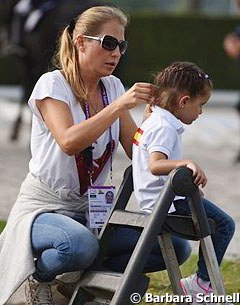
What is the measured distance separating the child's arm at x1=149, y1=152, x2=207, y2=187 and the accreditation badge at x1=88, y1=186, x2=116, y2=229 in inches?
16.9

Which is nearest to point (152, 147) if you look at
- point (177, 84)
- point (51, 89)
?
point (177, 84)

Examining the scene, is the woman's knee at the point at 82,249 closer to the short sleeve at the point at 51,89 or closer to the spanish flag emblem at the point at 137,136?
the spanish flag emblem at the point at 137,136

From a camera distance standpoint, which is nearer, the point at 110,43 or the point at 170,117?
the point at 170,117

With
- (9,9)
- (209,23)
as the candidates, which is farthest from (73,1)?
(209,23)

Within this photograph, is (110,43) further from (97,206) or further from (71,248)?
(71,248)

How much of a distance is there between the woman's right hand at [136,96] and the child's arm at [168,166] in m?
0.20

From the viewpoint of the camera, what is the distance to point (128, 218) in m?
4.58

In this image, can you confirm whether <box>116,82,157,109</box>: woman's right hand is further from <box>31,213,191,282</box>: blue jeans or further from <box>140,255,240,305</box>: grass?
<box>140,255,240,305</box>: grass

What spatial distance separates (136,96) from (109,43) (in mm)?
423

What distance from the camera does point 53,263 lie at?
4652mm

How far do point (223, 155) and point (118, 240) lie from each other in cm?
747

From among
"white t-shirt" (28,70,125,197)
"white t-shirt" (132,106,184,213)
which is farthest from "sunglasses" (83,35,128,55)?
"white t-shirt" (132,106,184,213)

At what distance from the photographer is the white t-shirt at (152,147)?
456 cm

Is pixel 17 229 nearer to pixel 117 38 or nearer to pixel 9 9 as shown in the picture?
pixel 117 38
